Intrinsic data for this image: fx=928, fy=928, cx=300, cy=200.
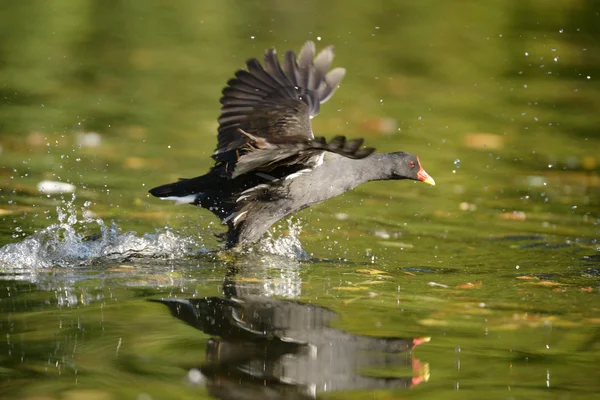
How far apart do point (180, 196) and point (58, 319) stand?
200 cm

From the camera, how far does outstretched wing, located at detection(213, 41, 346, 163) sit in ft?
18.7

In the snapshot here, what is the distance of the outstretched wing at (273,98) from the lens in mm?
5715

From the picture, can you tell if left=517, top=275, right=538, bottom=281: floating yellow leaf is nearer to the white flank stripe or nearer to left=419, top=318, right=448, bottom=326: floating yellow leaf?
left=419, top=318, right=448, bottom=326: floating yellow leaf

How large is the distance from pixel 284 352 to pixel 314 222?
301 cm

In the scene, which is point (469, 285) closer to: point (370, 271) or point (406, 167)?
point (370, 271)

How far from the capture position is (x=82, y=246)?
543 centimetres

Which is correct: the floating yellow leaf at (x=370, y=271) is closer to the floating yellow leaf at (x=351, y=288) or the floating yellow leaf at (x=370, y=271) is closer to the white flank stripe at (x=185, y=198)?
the floating yellow leaf at (x=351, y=288)

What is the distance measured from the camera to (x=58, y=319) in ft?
13.3

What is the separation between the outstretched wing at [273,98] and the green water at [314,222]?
73cm

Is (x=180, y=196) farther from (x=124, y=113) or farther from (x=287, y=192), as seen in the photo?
(x=124, y=113)

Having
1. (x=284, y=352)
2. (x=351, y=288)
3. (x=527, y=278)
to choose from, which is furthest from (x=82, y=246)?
(x=527, y=278)

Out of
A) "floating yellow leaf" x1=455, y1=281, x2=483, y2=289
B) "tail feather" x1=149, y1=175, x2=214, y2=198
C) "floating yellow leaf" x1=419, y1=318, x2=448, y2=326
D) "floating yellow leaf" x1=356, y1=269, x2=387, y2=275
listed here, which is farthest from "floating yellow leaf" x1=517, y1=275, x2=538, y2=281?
"tail feather" x1=149, y1=175, x2=214, y2=198

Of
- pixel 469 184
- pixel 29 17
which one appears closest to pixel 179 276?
pixel 469 184

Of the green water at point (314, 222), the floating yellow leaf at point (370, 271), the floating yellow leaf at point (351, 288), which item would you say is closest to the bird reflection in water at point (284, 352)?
the green water at point (314, 222)
